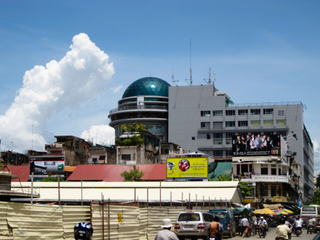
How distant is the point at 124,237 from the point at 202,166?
49.8 metres

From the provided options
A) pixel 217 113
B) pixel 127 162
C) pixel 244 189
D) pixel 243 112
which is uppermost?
pixel 243 112

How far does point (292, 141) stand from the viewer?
110m

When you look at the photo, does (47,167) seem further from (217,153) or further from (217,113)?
(217,113)

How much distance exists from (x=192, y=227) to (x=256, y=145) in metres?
52.7

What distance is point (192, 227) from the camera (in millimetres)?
25641

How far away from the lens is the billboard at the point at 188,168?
69188mm

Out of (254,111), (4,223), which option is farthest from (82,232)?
(254,111)

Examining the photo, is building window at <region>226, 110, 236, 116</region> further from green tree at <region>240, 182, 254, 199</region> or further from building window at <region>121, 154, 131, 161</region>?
green tree at <region>240, 182, 254, 199</region>

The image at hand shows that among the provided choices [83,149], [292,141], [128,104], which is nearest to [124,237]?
[83,149]

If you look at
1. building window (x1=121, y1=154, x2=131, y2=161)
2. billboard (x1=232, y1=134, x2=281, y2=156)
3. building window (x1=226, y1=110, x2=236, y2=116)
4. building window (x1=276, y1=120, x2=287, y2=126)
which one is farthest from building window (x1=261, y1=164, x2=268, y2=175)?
building window (x1=226, y1=110, x2=236, y2=116)

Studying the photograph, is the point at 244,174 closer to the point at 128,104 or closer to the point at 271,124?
the point at 271,124

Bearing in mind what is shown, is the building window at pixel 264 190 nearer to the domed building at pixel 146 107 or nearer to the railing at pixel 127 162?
the railing at pixel 127 162

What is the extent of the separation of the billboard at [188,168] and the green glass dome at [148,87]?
5843 cm

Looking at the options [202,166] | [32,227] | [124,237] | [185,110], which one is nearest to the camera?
[32,227]
